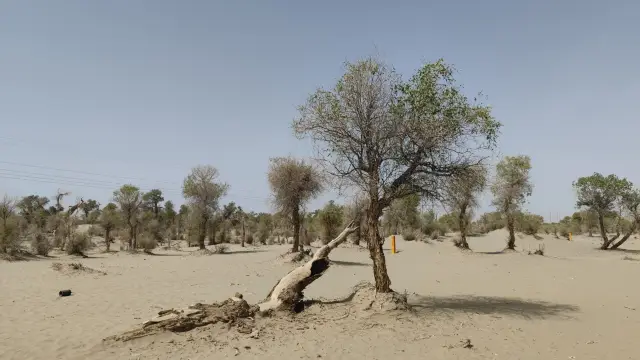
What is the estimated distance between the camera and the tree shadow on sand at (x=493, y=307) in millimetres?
12232

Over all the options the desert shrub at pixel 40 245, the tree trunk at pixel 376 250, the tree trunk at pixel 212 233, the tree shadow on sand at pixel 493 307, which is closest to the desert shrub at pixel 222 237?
the tree trunk at pixel 212 233

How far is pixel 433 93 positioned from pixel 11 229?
105 ft

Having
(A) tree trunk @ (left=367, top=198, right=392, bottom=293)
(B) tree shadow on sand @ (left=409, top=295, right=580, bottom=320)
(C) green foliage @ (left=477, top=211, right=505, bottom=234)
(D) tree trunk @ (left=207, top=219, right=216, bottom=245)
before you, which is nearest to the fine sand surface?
(B) tree shadow on sand @ (left=409, top=295, right=580, bottom=320)

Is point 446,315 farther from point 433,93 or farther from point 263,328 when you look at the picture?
point 433,93

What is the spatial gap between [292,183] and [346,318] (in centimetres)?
1752

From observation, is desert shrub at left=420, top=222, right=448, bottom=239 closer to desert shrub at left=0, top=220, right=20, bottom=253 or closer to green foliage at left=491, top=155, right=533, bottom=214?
green foliage at left=491, top=155, right=533, bottom=214

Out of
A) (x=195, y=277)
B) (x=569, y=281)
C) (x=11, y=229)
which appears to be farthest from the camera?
(x=11, y=229)

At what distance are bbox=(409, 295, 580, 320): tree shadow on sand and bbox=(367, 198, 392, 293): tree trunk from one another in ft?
4.52

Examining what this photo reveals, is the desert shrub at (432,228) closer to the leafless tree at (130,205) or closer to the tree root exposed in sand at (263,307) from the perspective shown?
the leafless tree at (130,205)

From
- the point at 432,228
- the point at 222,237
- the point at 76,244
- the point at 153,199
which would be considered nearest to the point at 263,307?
the point at 76,244

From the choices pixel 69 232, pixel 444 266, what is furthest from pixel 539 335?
pixel 69 232

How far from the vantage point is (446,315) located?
11.6m

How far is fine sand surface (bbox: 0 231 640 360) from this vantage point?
363 inches

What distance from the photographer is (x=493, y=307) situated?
13.2 meters
